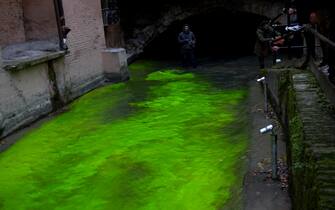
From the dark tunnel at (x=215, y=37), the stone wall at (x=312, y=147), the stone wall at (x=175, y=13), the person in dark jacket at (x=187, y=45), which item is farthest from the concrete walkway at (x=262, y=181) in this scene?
the dark tunnel at (x=215, y=37)

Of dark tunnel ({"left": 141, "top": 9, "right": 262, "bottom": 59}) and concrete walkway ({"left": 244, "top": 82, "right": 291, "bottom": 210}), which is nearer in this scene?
concrete walkway ({"left": 244, "top": 82, "right": 291, "bottom": 210})

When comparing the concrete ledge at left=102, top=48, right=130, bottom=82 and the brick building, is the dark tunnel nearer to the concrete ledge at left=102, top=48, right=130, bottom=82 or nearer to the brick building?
the concrete ledge at left=102, top=48, right=130, bottom=82

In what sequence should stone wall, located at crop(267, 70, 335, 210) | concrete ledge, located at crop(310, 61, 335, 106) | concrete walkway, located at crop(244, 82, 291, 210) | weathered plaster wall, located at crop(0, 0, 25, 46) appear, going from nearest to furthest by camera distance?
stone wall, located at crop(267, 70, 335, 210)
concrete ledge, located at crop(310, 61, 335, 106)
concrete walkway, located at crop(244, 82, 291, 210)
weathered plaster wall, located at crop(0, 0, 25, 46)

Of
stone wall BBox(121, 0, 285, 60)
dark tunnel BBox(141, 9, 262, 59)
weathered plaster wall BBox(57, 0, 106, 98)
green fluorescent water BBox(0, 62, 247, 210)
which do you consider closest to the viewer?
green fluorescent water BBox(0, 62, 247, 210)

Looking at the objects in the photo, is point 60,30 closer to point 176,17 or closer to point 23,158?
point 23,158

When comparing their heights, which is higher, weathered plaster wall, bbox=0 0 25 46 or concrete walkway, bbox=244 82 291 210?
weathered plaster wall, bbox=0 0 25 46

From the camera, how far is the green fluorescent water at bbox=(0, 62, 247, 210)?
6.40 m

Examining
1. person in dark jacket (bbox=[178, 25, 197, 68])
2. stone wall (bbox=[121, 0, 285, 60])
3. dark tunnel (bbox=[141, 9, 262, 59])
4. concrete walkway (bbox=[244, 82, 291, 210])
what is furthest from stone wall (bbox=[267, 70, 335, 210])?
dark tunnel (bbox=[141, 9, 262, 59])

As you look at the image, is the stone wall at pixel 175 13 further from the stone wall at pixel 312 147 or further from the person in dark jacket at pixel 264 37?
the stone wall at pixel 312 147

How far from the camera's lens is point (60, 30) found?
12.0 meters

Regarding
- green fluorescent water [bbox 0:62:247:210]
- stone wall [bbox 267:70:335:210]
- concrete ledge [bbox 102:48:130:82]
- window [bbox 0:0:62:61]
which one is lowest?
green fluorescent water [bbox 0:62:247:210]

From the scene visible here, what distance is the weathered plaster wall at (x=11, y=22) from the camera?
1154 centimetres

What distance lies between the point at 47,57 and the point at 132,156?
441 centimetres

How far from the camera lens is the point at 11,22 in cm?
1188
